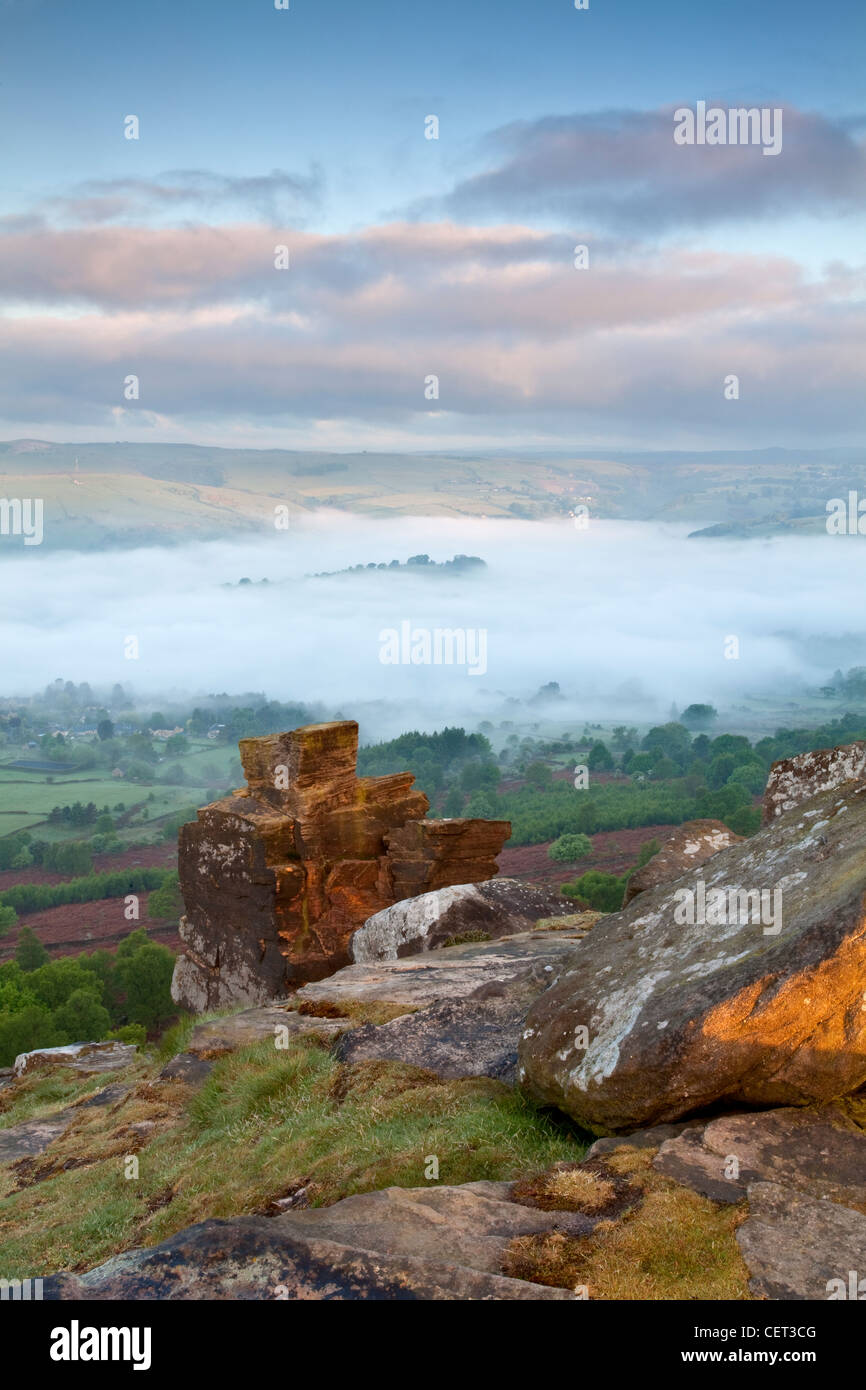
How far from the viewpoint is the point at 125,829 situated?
480 feet

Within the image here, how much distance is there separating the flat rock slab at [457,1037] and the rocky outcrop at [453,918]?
180 inches

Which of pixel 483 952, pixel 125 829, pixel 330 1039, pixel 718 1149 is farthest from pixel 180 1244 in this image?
pixel 125 829

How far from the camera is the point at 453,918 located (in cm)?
1612

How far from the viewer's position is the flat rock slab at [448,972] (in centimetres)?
1183

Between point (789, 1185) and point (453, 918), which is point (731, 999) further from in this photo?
point (453, 918)

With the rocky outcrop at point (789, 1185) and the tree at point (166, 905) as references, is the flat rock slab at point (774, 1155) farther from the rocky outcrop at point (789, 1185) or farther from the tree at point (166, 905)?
the tree at point (166, 905)

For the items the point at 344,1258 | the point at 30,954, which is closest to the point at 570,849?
the point at 30,954

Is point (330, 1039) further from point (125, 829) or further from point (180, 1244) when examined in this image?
point (125, 829)

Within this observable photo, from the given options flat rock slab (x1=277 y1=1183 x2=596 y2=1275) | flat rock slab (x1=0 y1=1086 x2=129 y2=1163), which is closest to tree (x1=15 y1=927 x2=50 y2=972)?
flat rock slab (x1=0 y1=1086 x2=129 y2=1163)

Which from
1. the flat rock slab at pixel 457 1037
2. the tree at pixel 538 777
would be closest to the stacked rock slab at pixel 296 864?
the flat rock slab at pixel 457 1037

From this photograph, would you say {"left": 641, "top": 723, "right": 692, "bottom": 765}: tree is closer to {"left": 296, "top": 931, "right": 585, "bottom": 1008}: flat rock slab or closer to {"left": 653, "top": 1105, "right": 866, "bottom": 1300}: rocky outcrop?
{"left": 296, "top": 931, "right": 585, "bottom": 1008}: flat rock slab

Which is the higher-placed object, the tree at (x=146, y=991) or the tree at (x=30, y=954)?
the tree at (x=146, y=991)

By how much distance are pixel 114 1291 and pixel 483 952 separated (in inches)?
362

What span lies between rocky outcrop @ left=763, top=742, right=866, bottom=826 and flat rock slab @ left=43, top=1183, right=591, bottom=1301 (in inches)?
252
